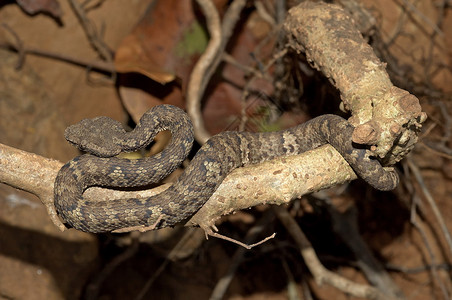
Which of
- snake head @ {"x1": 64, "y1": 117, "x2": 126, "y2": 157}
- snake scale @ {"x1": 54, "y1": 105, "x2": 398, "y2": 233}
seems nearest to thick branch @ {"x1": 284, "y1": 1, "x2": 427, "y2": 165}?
snake scale @ {"x1": 54, "y1": 105, "x2": 398, "y2": 233}

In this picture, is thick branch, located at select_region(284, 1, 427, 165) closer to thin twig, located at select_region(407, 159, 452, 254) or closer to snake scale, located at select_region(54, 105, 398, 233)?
snake scale, located at select_region(54, 105, 398, 233)

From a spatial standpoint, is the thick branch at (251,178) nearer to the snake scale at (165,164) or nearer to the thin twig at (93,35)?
the snake scale at (165,164)

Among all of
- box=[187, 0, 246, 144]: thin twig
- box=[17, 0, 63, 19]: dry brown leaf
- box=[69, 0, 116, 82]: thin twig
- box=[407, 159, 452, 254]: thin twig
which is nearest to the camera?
box=[187, 0, 246, 144]: thin twig

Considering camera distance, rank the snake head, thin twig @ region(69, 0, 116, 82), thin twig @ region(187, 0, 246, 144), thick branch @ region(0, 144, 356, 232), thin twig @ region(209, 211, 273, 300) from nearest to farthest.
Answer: thick branch @ region(0, 144, 356, 232) → the snake head → thin twig @ region(187, 0, 246, 144) → thin twig @ region(209, 211, 273, 300) → thin twig @ region(69, 0, 116, 82)

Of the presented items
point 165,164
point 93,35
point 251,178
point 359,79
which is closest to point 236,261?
point 165,164

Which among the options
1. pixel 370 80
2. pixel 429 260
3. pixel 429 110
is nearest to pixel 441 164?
pixel 429 110

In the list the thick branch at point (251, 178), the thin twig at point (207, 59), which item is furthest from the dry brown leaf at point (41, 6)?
the thick branch at point (251, 178)
